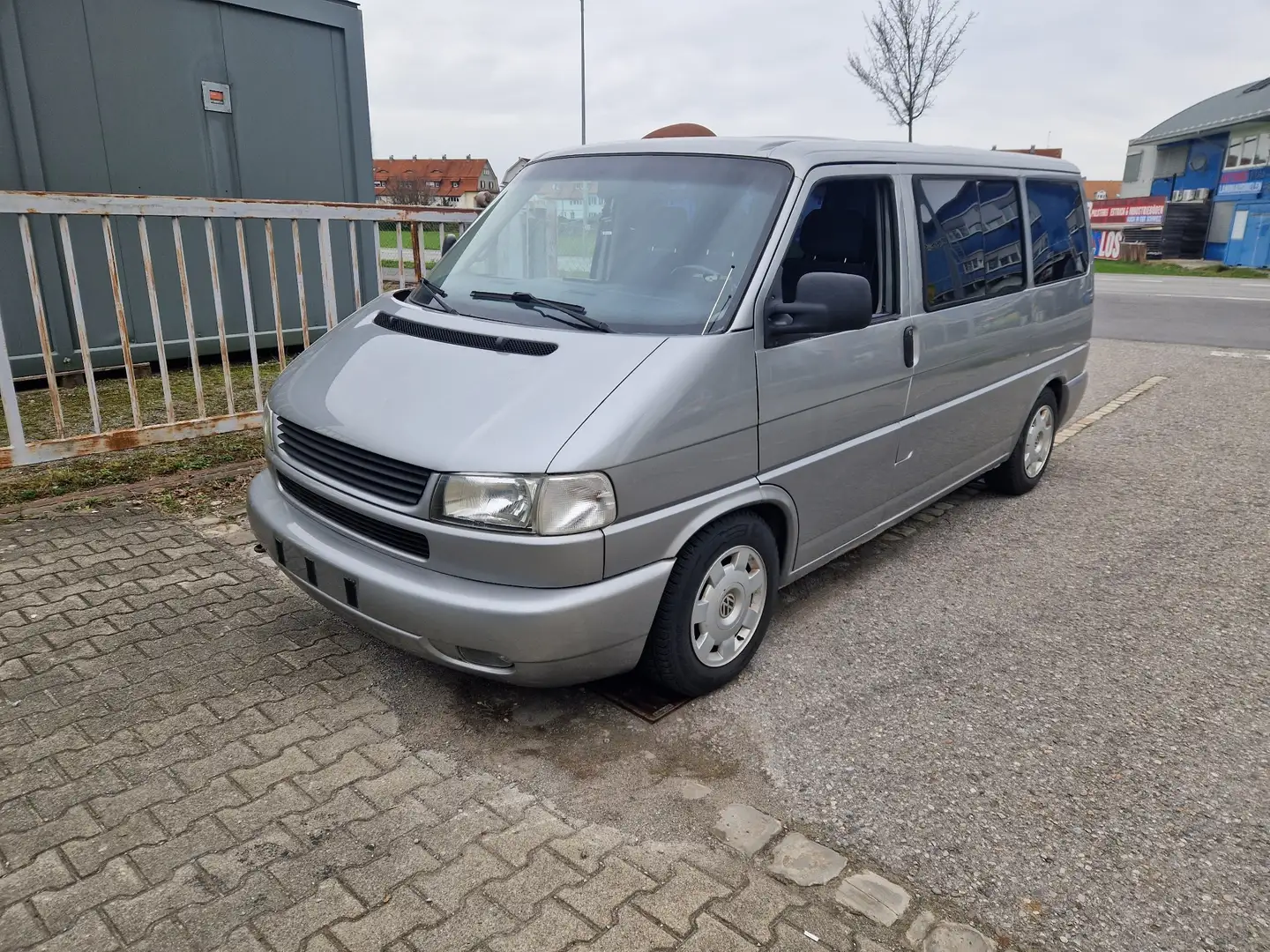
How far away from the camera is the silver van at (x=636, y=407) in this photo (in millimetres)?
2824

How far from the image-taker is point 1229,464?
22.2ft

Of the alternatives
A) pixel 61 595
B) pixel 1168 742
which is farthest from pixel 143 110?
pixel 1168 742

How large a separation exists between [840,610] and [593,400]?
198 centimetres

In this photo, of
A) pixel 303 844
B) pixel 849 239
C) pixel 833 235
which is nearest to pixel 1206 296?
pixel 849 239

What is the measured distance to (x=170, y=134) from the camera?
25.6ft

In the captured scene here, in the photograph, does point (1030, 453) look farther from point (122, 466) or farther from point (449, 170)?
point (449, 170)

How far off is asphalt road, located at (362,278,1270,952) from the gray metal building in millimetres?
5741

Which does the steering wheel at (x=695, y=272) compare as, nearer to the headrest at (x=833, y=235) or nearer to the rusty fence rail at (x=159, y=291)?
the headrest at (x=833, y=235)

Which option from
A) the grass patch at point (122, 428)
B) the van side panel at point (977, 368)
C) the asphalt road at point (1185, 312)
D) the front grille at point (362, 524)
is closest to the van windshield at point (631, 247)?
the front grille at point (362, 524)

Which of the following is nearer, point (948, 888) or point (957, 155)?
point (948, 888)

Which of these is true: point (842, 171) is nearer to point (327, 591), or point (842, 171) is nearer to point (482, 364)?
point (482, 364)

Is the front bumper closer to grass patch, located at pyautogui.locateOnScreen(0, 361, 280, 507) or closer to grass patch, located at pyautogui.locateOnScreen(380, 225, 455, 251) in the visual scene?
grass patch, located at pyautogui.locateOnScreen(0, 361, 280, 507)

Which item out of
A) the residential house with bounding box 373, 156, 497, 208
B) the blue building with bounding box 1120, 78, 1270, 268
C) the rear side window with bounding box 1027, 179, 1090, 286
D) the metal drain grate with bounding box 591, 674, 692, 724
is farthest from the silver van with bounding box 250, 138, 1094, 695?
the residential house with bounding box 373, 156, 497, 208

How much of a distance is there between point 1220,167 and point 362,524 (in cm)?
5188
